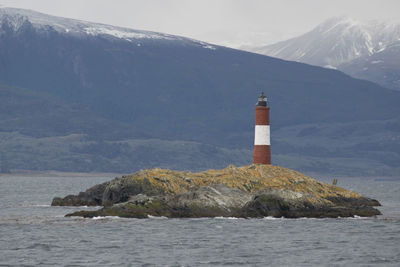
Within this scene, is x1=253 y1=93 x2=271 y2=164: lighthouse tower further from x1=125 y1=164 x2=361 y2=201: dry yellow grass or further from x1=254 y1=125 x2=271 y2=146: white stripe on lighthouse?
x1=125 y1=164 x2=361 y2=201: dry yellow grass

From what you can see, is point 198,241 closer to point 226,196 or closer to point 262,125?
point 226,196

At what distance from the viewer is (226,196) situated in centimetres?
6738

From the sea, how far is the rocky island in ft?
3.87

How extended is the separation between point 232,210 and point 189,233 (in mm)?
9036

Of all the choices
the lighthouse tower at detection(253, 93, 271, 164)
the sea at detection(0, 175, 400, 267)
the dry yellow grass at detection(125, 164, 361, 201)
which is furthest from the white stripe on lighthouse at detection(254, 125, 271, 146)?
the sea at detection(0, 175, 400, 267)

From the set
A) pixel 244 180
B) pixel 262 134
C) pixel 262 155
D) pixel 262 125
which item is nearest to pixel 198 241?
pixel 244 180

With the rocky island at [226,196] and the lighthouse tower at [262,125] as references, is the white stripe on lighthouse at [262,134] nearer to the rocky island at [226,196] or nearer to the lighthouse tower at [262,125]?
the lighthouse tower at [262,125]

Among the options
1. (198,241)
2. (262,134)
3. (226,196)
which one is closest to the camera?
(198,241)

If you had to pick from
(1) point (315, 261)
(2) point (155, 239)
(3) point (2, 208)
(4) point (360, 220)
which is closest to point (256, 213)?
(4) point (360, 220)

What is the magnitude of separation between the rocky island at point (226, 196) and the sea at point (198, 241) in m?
1.18

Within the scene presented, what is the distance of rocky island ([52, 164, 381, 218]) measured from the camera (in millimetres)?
66125

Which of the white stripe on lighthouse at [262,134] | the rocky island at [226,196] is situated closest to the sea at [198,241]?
the rocky island at [226,196]

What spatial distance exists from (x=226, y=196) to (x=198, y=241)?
12877 mm

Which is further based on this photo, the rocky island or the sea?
the rocky island
